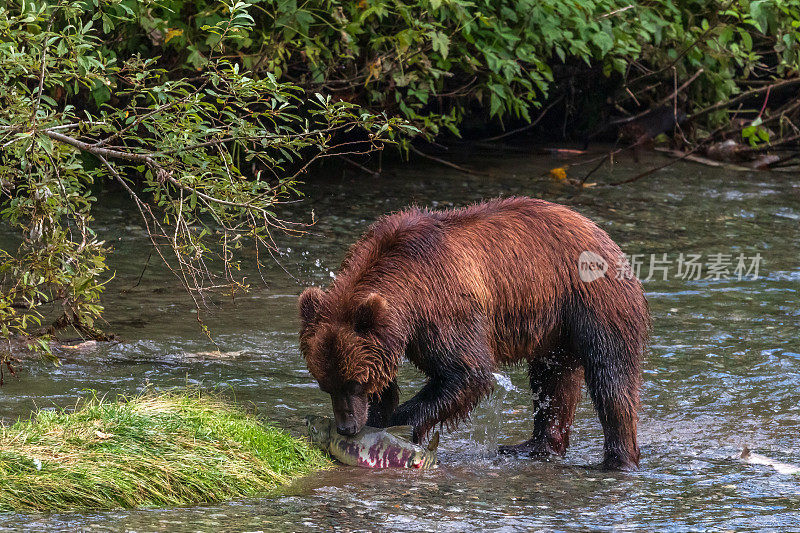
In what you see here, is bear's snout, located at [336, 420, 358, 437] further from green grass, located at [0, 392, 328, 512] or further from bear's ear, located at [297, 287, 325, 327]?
bear's ear, located at [297, 287, 325, 327]

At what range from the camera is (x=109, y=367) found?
7.45 metres

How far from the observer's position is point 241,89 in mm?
6180

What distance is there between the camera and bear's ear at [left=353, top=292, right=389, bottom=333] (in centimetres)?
549

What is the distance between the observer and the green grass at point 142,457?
4.93m

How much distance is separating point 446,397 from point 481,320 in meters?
0.47

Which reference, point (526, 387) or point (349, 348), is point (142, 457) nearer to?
point (349, 348)

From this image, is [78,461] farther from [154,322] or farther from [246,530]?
[154,322]

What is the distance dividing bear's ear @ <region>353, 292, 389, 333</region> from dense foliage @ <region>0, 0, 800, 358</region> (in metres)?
0.99

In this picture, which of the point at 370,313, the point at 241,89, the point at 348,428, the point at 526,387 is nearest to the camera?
the point at 370,313

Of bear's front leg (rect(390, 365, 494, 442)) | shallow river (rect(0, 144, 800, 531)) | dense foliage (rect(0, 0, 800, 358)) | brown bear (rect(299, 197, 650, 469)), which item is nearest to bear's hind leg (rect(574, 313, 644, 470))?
brown bear (rect(299, 197, 650, 469))

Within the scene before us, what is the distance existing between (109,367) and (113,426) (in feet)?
6.50
